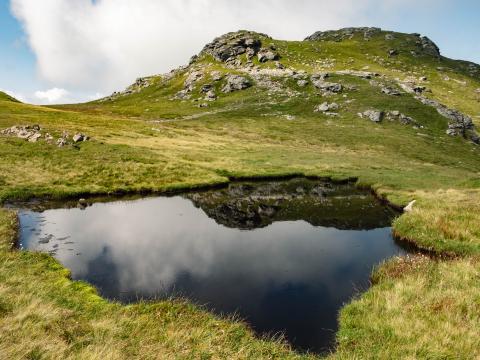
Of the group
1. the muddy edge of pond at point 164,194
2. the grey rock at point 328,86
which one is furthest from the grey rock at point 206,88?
the muddy edge of pond at point 164,194

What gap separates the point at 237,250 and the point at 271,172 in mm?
30714

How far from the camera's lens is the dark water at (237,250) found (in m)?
18.8

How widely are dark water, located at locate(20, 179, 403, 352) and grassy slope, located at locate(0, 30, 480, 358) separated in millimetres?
2079

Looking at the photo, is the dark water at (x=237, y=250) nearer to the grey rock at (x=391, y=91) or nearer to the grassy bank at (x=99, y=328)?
the grassy bank at (x=99, y=328)

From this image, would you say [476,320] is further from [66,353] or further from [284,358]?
[66,353]

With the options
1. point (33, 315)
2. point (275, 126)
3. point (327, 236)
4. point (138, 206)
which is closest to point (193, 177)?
point (138, 206)

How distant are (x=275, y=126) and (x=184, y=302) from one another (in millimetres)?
92996

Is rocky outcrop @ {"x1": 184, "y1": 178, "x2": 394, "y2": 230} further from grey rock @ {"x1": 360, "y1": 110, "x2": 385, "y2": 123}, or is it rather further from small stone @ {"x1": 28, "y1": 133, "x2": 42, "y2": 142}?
grey rock @ {"x1": 360, "y1": 110, "x2": 385, "y2": 123}

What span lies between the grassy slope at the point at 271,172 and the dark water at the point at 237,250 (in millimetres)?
2079

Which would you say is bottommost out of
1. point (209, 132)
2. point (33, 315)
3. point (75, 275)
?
point (75, 275)

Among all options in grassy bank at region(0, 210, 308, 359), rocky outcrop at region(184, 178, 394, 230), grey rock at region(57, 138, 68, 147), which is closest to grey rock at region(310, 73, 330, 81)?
rocky outcrop at region(184, 178, 394, 230)

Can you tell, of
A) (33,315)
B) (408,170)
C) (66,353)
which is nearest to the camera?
(66,353)

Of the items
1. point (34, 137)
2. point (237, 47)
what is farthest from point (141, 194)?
point (237, 47)

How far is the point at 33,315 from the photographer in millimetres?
12359
